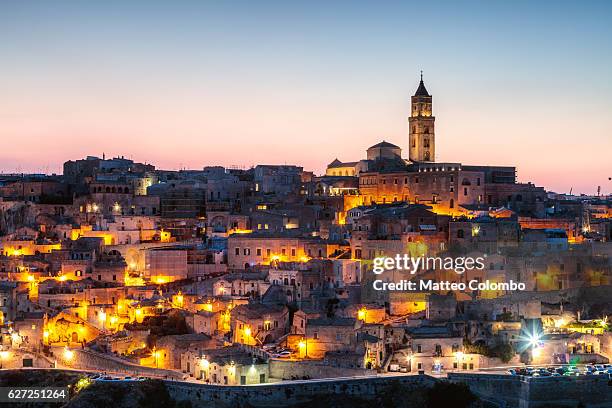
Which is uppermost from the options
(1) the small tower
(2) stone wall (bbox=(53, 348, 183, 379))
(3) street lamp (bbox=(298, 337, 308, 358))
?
(1) the small tower

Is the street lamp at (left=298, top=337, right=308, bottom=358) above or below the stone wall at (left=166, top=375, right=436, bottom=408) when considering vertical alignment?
above

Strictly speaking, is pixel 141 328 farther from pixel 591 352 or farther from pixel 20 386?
pixel 591 352

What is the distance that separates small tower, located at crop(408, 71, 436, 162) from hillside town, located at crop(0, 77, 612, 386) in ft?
19.5

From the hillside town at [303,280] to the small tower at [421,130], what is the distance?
594 cm

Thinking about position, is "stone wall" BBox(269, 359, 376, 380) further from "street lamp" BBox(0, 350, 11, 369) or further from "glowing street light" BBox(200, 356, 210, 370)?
"street lamp" BBox(0, 350, 11, 369)

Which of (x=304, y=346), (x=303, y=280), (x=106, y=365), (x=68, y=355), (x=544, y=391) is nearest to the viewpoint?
(x=544, y=391)

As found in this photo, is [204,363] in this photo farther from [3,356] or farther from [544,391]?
[544,391]

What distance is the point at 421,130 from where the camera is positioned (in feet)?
194

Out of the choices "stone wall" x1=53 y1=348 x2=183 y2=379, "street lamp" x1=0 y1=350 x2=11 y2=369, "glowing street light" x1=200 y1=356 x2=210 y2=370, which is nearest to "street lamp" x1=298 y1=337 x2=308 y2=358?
"glowing street light" x1=200 y1=356 x2=210 y2=370

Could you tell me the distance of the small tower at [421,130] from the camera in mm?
59062

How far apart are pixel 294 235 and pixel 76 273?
10.8 meters

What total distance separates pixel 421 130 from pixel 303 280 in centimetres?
2517

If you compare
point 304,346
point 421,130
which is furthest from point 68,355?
point 421,130

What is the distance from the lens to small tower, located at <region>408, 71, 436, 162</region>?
59.1m
